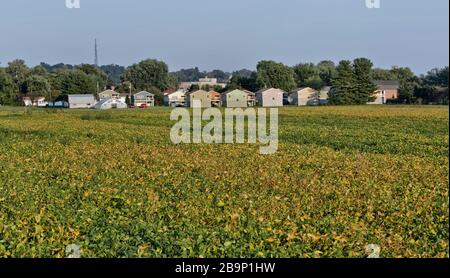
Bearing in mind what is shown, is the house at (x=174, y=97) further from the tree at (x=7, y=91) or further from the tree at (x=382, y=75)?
the tree at (x=382, y=75)

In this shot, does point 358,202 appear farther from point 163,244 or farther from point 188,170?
point 188,170

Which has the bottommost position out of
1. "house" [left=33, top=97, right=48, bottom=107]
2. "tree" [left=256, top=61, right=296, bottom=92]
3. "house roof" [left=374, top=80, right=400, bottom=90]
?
"house" [left=33, top=97, right=48, bottom=107]

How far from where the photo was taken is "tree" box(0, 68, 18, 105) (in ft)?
297

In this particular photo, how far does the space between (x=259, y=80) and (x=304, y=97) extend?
1068cm

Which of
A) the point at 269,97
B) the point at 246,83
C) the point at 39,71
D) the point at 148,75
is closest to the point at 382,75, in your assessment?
the point at 246,83

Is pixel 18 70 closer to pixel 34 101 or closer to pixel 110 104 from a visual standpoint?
pixel 34 101

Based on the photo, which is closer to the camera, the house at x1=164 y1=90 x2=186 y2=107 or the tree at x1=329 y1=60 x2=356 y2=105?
the tree at x1=329 y1=60 x2=356 y2=105

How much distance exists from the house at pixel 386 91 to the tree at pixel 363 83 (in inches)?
306

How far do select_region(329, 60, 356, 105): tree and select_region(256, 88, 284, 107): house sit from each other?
8.21 metres

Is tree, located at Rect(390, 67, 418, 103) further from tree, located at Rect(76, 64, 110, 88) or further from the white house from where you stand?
tree, located at Rect(76, 64, 110, 88)

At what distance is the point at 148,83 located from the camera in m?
111

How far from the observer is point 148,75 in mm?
110125
